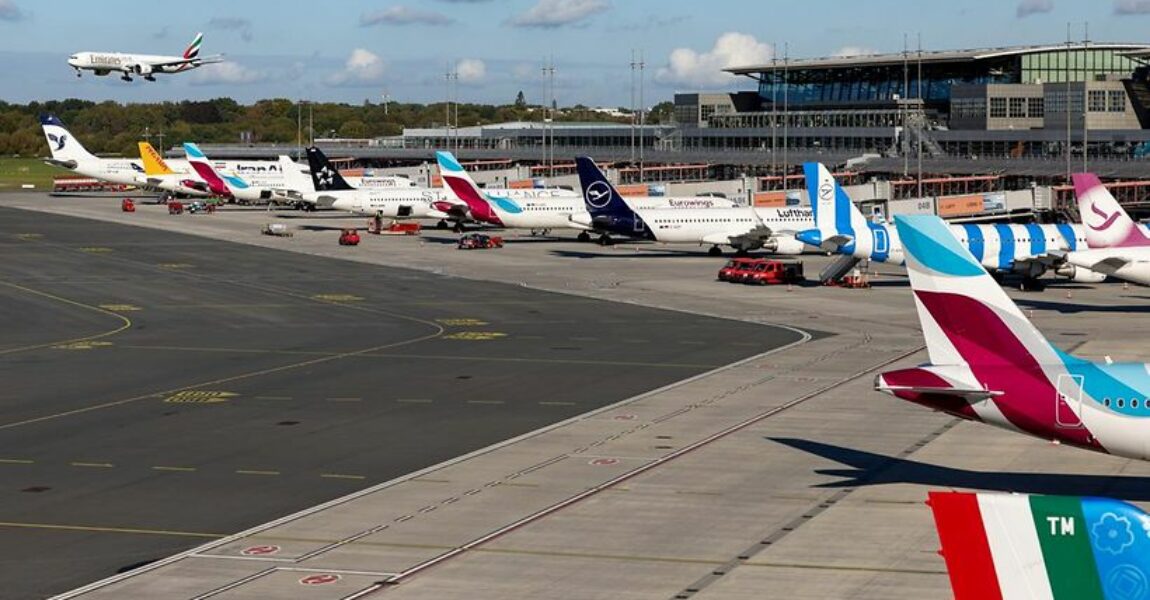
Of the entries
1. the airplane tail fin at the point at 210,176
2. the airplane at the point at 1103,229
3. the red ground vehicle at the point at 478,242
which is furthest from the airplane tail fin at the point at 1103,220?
the airplane tail fin at the point at 210,176

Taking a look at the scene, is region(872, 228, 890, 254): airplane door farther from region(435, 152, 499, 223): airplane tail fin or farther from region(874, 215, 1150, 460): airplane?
region(874, 215, 1150, 460): airplane

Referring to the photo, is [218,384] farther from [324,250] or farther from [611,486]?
[324,250]

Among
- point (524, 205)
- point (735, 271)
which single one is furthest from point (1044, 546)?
point (524, 205)

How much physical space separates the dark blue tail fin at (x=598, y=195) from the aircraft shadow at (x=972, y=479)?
79.7 m

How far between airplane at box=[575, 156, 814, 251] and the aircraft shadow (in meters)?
75.6

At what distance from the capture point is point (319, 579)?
113 ft

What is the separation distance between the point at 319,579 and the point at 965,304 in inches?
593

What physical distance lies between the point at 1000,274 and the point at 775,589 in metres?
70.8

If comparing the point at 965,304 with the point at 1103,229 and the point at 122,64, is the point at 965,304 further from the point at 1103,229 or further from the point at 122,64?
the point at 122,64

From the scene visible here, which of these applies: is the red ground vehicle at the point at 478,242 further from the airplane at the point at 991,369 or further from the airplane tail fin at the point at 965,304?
the airplane tail fin at the point at 965,304

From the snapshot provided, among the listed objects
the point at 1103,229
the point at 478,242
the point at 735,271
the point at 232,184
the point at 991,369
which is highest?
the point at 232,184

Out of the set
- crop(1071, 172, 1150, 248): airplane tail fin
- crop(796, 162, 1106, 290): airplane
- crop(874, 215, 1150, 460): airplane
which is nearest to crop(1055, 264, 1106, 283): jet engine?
crop(796, 162, 1106, 290): airplane

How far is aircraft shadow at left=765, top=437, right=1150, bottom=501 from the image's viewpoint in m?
41.5

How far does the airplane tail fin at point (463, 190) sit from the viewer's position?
5512 inches
